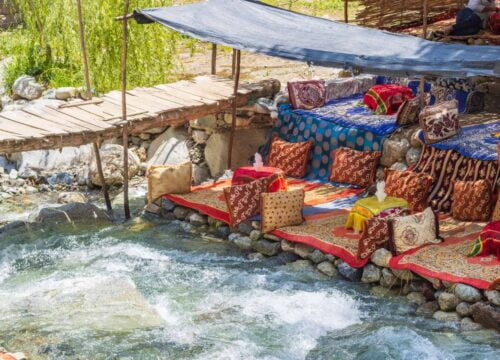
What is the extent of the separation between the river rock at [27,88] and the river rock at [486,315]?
833 cm

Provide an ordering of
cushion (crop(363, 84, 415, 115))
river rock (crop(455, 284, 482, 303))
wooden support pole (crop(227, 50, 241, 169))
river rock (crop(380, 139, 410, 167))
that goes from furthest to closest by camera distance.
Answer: wooden support pole (crop(227, 50, 241, 169)) < cushion (crop(363, 84, 415, 115)) < river rock (crop(380, 139, 410, 167)) < river rock (crop(455, 284, 482, 303))

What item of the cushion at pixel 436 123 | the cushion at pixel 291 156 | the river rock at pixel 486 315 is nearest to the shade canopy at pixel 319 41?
the cushion at pixel 436 123

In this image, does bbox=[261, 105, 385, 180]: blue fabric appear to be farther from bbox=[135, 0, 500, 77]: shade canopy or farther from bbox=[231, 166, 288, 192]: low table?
bbox=[135, 0, 500, 77]: shade canopy

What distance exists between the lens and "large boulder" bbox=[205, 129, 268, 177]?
10.4 meters

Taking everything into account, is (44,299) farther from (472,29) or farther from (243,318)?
(472,29)

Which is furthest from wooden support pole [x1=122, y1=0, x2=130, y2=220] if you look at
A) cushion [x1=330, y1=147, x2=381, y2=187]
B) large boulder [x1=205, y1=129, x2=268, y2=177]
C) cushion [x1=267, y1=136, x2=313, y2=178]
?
cushion [x1=330, y1=147, x2=381, y2=187]

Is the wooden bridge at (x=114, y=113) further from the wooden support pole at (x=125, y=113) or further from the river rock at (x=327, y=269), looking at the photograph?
the river rock at (x=327, y=269)

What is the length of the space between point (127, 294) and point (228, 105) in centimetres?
316

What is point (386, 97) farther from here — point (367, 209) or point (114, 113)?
point (114, 113)

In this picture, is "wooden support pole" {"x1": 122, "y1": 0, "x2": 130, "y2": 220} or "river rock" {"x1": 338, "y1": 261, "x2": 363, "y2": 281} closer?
"river rock" {"x1": 338, "y1": 261, "x2": 363, "y2": 281}

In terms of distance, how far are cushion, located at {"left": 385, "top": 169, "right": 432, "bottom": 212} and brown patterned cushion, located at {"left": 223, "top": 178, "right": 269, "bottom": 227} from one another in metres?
1.20

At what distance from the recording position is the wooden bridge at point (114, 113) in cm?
816

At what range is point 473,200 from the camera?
7.75 m

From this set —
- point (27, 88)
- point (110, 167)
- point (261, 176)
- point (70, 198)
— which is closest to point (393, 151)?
point (261, 176)
